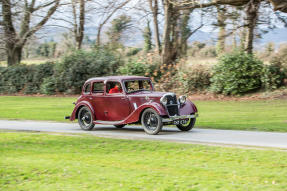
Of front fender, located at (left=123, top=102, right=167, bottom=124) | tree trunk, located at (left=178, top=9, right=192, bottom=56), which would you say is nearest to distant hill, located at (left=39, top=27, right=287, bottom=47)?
tree trunk, located at (left=178, top=9, right=192, bottom=56)

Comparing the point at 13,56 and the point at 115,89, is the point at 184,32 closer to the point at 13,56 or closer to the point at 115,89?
the point at 13,56

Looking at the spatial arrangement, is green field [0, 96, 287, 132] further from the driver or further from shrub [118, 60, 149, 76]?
shrub [118, 60, 149, 76]

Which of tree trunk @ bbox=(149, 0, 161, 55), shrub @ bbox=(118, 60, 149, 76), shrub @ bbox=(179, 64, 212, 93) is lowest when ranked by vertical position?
shrub @ bbox=(179, 64, 212, 93)

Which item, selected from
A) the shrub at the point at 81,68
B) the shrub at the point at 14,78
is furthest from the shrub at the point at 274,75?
the shrub at the point at 14,78

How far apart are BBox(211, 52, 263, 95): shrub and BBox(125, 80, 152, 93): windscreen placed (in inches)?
433

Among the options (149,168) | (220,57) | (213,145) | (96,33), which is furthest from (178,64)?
(149,168)

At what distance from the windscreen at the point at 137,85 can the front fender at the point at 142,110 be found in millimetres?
863

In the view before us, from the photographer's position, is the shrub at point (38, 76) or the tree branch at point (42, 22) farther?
the tree branch at point (42, 22)

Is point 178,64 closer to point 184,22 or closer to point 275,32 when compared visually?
point 184,22

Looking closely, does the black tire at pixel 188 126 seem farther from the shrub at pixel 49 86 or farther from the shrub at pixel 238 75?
the shrub at pixel 49 86

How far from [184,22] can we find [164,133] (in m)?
17.2

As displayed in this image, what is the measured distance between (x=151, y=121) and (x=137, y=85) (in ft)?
5.46

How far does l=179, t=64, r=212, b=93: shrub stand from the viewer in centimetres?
2506

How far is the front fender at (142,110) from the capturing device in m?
11.2
